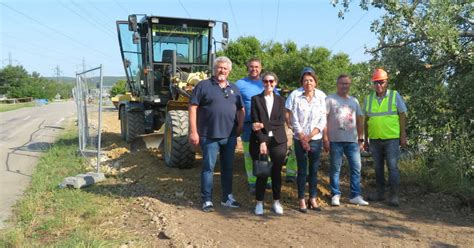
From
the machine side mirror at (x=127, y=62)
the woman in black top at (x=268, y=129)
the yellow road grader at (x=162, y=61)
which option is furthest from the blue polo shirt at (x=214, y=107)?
the machine side mirror at (x=127, y=62)

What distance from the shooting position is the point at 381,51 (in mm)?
7422

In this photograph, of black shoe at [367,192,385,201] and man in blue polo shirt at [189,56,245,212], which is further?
black shoe at [367,192,385,201]

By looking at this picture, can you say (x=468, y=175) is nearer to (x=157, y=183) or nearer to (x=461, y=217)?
(x=461, y=217)

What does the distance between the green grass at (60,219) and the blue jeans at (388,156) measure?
310 centimetres

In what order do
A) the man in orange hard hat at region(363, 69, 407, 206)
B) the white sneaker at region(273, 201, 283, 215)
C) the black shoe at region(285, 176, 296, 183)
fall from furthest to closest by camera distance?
the black shoe at region(285, 176, 296, 183)
the man in orange hard hat at region(363, 69, 407, 206)
the white sneaker at region(273, 201, 283, 215)

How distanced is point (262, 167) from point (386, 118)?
168 centimetres

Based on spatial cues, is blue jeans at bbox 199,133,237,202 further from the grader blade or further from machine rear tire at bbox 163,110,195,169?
the grader blade

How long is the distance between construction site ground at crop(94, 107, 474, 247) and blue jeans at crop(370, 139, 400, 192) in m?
0.33

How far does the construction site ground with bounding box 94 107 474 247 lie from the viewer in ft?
14.7

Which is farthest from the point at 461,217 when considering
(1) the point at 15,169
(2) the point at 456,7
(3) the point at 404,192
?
(1) the point at 15,169

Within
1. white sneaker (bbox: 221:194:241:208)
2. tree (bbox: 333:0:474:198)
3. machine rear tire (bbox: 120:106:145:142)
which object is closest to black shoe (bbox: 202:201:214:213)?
white sneaker (bbox: 221:194:241:208)

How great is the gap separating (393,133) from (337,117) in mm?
695

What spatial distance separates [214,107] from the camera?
213 inches

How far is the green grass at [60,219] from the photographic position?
4523mm
